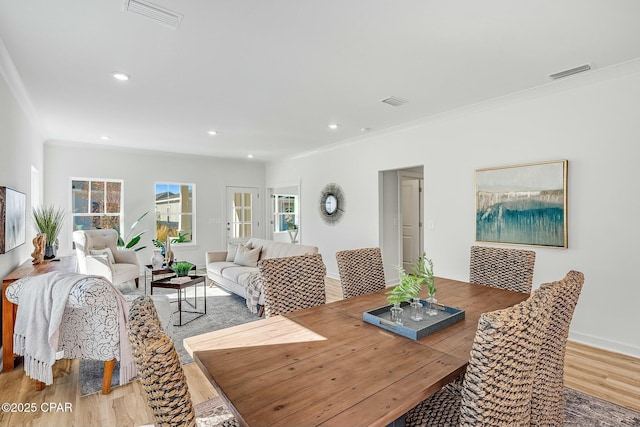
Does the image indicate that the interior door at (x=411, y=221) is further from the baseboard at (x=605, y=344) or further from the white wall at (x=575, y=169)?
the baseboard at (x=605, y=344)

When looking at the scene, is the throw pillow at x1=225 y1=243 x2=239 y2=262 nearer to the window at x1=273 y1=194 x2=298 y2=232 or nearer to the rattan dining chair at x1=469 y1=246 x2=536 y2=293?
the window at x1=273 y1=194 x2=298 y2=232

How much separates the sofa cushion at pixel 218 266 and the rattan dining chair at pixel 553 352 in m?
4.13

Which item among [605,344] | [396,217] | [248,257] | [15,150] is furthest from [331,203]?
[15,150]

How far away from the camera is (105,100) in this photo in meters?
3.61

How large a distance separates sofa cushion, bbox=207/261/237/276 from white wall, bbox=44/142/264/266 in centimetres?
214

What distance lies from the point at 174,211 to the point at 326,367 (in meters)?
6.69

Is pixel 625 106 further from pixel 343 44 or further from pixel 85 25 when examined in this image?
pixel 85 25

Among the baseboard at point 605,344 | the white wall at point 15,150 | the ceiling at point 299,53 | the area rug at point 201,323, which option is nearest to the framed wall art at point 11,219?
the white wall at point 15,150

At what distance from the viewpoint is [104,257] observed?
456 cm

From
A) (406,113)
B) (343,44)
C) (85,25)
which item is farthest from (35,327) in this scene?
(406,113)

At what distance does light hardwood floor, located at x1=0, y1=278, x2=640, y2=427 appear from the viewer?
2021 millimetres

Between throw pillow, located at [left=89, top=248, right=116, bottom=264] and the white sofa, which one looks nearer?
Answer: the white sofa

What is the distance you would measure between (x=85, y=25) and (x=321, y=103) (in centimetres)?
226

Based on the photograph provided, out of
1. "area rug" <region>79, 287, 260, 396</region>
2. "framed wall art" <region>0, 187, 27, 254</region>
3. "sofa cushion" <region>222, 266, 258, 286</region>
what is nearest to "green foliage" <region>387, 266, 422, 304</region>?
"area rug" <region>79, 287, 260, 396</region>
